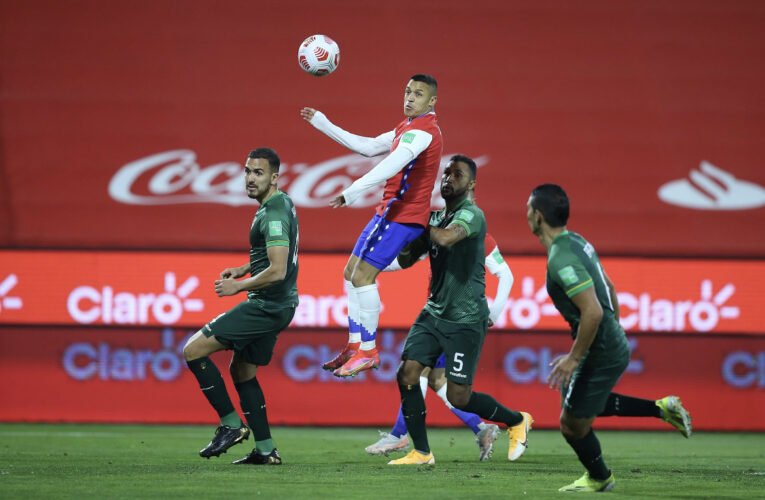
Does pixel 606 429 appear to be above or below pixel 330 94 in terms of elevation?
below

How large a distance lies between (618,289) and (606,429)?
1830 millimetres

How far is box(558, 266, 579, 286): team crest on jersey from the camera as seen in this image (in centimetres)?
536

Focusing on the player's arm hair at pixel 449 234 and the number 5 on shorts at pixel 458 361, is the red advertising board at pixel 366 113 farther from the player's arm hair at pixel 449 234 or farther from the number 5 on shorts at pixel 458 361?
the player's arm hair at pixel 449 234

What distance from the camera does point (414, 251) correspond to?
A: 7.35m

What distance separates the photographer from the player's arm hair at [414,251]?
23.8ft

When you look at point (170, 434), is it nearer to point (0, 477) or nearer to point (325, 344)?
point (325, 344)

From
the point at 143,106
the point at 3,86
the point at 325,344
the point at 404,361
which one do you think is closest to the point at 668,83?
the point at 325,344

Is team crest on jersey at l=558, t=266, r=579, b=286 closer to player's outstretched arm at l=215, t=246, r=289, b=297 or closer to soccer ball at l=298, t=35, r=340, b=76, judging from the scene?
player's outstretched arm at l=215, t=246, r=289, b=297

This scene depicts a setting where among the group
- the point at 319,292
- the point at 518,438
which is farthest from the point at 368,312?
the point at 319,292

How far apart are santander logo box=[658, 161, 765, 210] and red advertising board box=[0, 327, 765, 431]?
177 cm

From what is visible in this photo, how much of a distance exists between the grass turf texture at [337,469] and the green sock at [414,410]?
25cm

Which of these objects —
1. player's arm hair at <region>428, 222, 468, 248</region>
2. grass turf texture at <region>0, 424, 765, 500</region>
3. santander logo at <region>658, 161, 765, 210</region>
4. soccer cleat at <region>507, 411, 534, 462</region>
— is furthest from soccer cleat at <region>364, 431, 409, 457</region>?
santander logo at <region>658, 161, 765, 210</region>

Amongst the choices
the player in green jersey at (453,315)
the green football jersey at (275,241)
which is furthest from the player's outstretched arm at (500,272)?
the green football jersey at (275,241)

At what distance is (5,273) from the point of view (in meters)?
12.0
